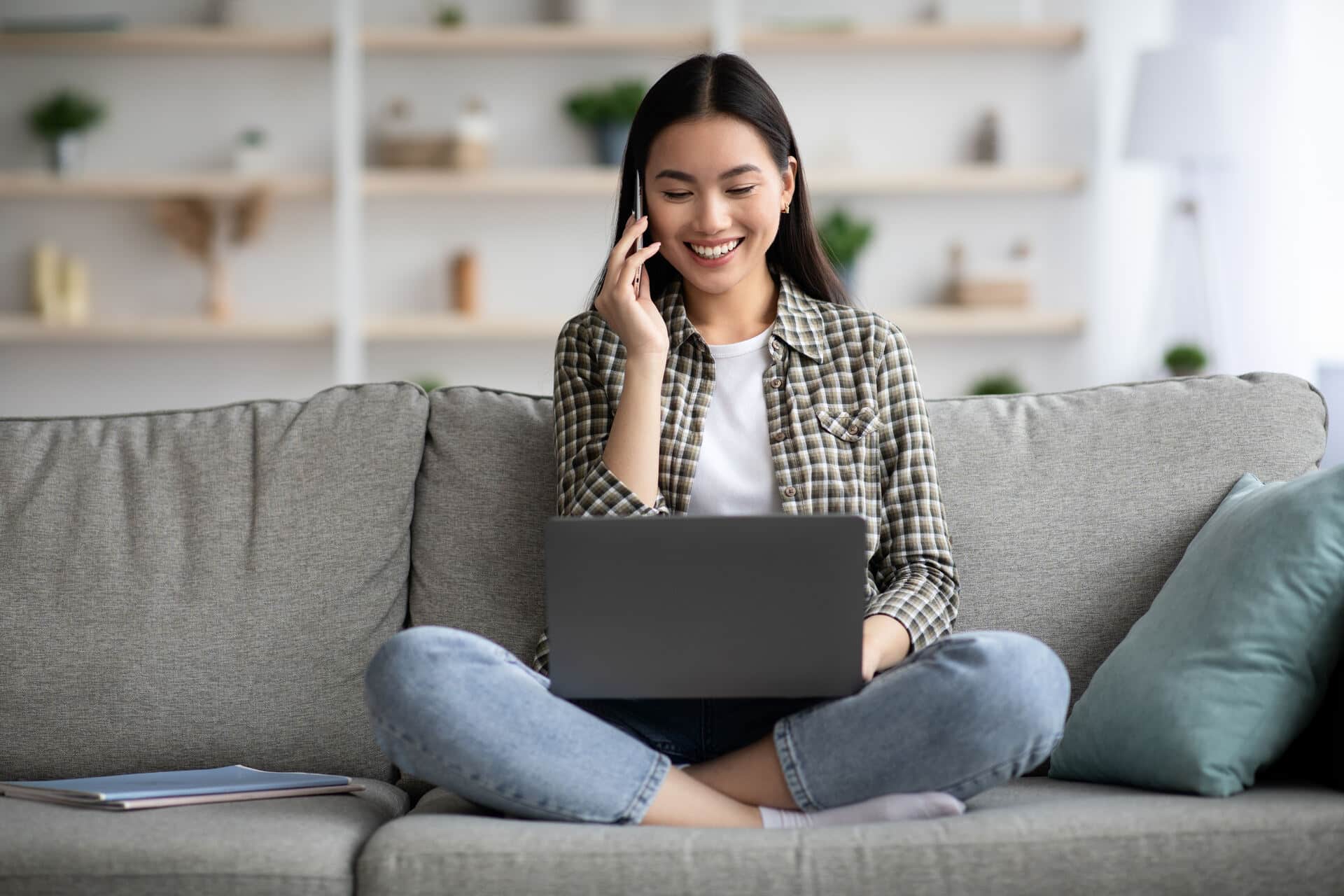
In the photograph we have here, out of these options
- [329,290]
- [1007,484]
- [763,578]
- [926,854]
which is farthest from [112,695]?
[329,290]

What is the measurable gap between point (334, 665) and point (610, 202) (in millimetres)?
2868

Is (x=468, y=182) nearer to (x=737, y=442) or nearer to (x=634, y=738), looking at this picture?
(x=737, y=442)

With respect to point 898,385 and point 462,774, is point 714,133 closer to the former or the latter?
point 898,385

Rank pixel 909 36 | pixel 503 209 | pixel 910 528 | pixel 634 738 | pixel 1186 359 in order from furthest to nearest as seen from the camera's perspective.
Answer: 1. pixel 503 209
2. pixel 909 36
3. pixel 1186 359
4. pixel 910 528
5. pixel 634 738

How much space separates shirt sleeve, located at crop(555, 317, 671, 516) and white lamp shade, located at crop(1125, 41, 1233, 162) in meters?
2.65

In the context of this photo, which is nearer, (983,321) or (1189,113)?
(1189,113)

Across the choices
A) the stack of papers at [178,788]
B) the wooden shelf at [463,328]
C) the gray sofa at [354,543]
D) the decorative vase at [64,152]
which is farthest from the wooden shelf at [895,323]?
the stack of papers at [178,788]

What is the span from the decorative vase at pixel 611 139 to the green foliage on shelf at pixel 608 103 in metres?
0.01

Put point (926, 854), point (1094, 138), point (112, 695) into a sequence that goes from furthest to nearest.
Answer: point (1094, 138) → point (112, 695) → point (926, 854)

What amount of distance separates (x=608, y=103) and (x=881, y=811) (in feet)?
10.9

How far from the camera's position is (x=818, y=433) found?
67.7 inches

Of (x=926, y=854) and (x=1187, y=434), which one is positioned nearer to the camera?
(x=926, y=854)

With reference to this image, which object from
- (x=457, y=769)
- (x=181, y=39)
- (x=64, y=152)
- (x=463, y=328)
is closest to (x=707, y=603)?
(x=457, y=769)

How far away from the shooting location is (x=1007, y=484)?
5.88 ft
